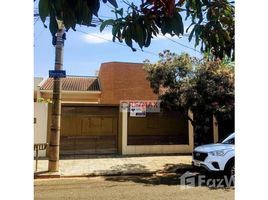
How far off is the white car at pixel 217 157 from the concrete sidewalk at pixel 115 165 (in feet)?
4.71

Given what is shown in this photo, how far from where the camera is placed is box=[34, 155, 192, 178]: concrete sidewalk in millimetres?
10500

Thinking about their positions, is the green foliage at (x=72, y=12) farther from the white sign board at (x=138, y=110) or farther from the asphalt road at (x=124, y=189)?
the white sign board at (x=138, y=110)

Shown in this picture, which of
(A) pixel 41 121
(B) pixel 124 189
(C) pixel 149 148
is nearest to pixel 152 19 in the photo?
(B) pixel 124 189

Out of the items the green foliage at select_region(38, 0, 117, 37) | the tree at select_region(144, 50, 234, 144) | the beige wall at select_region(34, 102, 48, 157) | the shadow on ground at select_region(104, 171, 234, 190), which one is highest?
the tree at select_region(144, 50, 234, 144)

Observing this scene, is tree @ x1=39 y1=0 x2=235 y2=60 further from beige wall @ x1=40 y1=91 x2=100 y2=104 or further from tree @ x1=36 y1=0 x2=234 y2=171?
beige wall @ x1=40 y1=91 x2=100 y2=104

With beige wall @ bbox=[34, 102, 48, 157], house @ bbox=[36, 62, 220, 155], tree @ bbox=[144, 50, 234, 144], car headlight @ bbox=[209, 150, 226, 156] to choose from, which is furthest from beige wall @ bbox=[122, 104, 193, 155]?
car headlight @ bbox=[209, 150, 226, 156]

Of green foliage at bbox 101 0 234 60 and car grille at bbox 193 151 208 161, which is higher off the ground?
green foliage at bbox 101 0 234 60

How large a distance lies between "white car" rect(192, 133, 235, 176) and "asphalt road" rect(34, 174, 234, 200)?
0.65 meters

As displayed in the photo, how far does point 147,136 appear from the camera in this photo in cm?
1433

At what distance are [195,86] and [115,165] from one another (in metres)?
→ 3.26
